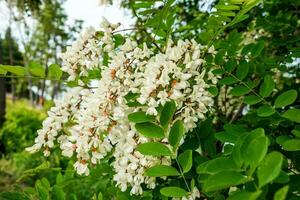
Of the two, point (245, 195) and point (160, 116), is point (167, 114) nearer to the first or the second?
point (160, 116)

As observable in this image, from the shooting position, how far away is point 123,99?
48.1 inches

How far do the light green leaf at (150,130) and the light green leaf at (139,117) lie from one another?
0.01 metres

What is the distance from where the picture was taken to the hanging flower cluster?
1.13 meters

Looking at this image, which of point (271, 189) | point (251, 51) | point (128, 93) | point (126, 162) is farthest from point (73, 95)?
point (271, 189)

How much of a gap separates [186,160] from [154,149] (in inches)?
3.2

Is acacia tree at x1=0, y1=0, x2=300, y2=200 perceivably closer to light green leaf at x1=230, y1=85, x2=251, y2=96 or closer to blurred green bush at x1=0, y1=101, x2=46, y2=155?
light green leaf at x1=230, y1=85, x2=251, y2=96

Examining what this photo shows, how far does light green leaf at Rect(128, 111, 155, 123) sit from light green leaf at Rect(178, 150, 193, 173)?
14 centimetres

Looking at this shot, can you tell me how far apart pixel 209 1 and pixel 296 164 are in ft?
4.36

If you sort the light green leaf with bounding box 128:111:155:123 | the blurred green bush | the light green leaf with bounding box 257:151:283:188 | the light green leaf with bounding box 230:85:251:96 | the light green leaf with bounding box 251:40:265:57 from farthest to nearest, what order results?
1. the blurred green bush
2. the light green leaf with bounding box 251:40:265:57
3. the light green leaf with bounding box 230:85:251:96
4. the light green leaf with bounding box 128:111:155:123
5. the light green leaf with bounding box 257:151:283:188

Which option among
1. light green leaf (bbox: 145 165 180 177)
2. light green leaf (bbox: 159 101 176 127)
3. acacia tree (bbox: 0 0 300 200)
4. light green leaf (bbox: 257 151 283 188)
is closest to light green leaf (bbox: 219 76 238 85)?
acacia tree (bbox: 0 0 300 200)

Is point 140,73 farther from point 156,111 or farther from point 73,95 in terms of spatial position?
point 73,95

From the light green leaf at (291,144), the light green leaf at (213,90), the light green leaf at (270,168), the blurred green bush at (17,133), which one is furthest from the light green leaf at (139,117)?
the blurred green bush at (17,133)

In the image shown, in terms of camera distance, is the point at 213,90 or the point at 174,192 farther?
the point at 213,90

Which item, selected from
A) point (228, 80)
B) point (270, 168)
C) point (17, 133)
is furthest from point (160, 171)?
point (17, 133)
